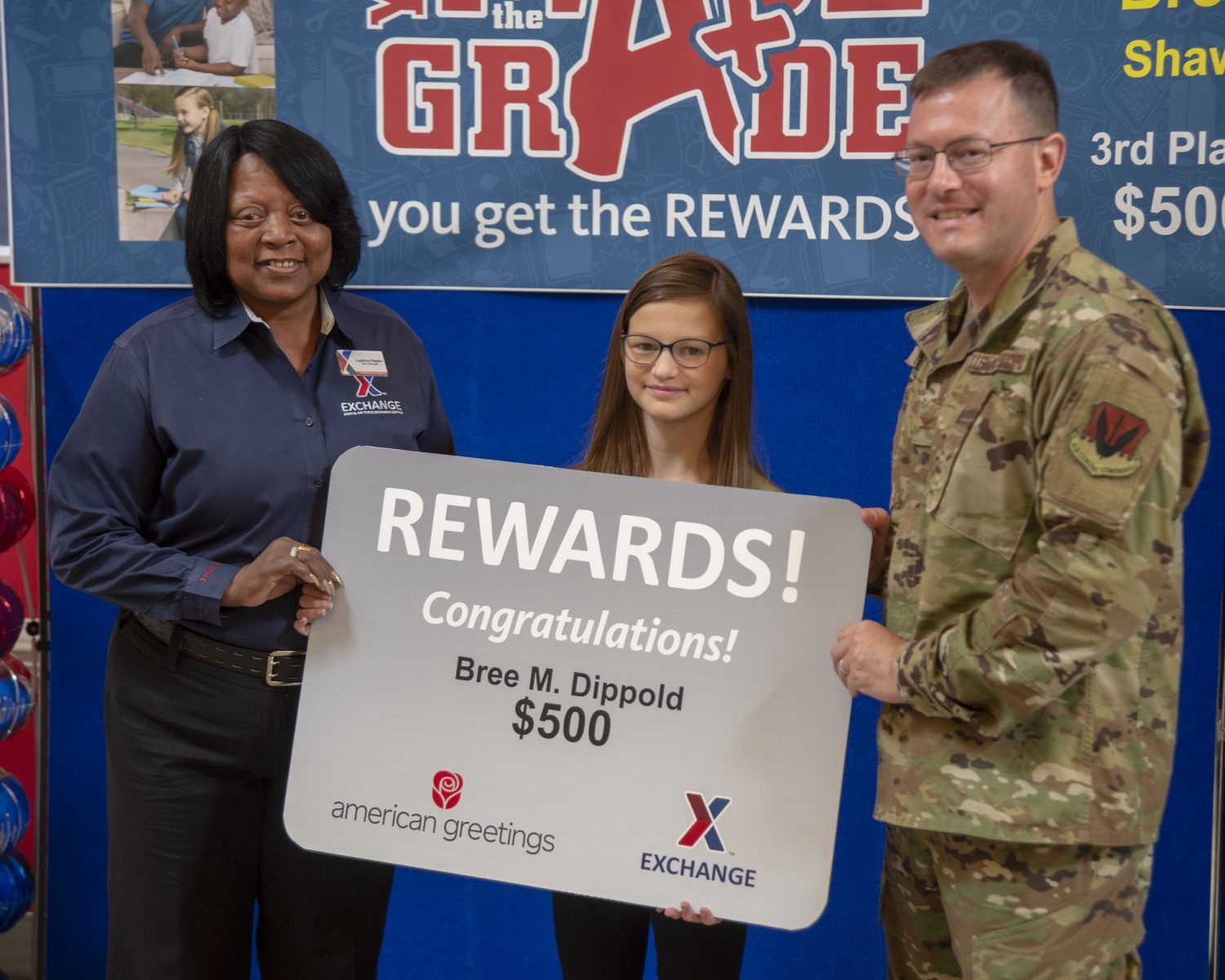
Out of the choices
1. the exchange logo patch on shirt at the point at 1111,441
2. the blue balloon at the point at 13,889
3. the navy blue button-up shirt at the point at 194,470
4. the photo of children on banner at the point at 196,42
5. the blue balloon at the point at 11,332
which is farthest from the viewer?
the photo of children on banner at the point at 196,42

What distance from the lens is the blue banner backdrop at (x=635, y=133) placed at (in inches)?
100

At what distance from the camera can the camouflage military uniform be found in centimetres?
144

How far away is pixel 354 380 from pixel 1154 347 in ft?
4.24

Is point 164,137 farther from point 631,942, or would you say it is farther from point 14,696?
point 631,942

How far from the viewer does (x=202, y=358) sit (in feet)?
6.59

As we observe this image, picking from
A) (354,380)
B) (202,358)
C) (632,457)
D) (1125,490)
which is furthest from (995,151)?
(202,358)

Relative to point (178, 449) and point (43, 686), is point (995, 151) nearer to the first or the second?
point (178, 449)

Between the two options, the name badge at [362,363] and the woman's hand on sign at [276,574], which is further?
the name badge at [362,363]

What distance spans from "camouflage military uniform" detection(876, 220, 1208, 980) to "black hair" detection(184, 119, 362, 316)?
1.07m

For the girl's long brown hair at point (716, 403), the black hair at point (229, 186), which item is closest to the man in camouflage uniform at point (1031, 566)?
the girl's long brown hair at point (716, 403)

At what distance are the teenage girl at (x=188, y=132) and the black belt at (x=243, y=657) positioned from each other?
1.18m

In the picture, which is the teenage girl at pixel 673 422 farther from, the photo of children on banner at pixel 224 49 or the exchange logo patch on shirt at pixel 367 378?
the photo of children on banner at pixel 224 49

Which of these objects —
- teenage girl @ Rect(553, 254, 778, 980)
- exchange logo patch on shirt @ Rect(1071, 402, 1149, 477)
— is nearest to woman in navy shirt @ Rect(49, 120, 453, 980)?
teenage girl @ Rect(553, 254, 778, 980)

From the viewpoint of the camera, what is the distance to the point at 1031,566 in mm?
1478
